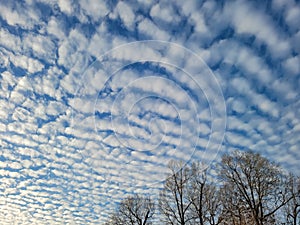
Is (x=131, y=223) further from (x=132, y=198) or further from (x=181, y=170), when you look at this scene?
(x=181, y=170)

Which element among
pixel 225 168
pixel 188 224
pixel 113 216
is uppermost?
pixel 225 168

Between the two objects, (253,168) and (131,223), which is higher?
(253,168)

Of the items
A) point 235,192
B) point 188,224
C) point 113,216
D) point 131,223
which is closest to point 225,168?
point 235,192

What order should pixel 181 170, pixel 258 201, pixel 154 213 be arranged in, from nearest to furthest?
pixel 258 201 → pixel 181 170 → pixel 154 213

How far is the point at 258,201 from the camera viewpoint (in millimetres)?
28766

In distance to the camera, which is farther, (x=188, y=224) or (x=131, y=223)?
(x=131, y=223)

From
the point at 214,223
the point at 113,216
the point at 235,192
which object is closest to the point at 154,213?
the point at 113,216

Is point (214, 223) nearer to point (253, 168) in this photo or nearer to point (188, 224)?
point (188, 224)

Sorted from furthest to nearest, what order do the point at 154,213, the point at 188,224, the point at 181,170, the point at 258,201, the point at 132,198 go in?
1. the point at 132,198
2. the point at 154,213
3. the point at 181,170
4. the point at 188,224
5. the point at 258,201

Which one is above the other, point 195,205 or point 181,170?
point 181,170

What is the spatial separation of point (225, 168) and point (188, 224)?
733 centimetres

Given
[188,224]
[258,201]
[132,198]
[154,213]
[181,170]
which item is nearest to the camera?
[258,201]

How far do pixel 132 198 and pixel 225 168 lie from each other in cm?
1665

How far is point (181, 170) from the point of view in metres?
34.0
